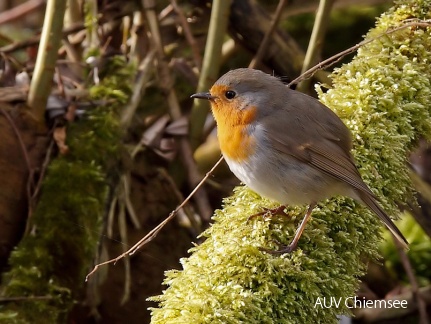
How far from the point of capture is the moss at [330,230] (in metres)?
1.96

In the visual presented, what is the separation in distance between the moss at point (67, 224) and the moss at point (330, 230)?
3.44 feet

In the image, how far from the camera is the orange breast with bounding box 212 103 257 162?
2.55 meters

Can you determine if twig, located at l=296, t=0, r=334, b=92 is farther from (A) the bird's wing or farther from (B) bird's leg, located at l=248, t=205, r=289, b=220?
(B) bird's leg, located at l=248, t=205, r=289, b=220

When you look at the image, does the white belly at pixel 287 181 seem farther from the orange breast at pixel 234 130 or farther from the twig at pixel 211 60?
the twig at pixel 211 60

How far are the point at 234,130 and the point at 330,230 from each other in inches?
21.5

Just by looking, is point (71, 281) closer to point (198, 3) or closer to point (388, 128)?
point (388, 128)

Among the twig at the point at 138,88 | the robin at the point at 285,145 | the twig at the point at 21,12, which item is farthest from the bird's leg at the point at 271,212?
the twig at the point at 21,12

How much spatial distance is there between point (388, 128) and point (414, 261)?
6.81 ft

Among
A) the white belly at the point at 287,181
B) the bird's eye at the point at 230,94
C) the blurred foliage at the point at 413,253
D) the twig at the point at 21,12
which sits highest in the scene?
the twig at the point at 21,12

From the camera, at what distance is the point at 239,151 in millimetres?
2557

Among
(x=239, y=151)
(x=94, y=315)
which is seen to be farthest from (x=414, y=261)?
(x=239, y=151)

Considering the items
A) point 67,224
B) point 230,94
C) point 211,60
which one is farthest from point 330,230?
point 211,60

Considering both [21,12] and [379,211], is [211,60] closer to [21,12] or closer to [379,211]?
[379,211]

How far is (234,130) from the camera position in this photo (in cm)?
263
